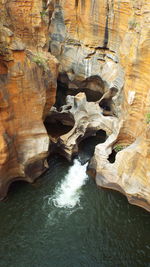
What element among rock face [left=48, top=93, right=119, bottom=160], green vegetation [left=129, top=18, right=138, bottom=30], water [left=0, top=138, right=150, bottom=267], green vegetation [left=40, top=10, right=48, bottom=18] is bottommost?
water [left=0, top=138, right=150, bottom=267]

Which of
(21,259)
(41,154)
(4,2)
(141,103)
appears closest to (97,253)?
(21,259)

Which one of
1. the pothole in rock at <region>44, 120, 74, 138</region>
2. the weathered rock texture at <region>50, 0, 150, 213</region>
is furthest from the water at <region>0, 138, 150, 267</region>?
the pothole in rock at <region>44, 120, 74, 138</region>

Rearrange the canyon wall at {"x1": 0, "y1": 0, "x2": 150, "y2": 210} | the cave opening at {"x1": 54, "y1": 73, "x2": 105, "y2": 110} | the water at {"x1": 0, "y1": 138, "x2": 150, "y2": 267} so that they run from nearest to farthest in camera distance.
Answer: the water at {"x1": 0, "y1": 138, "x2": 150, "y2": 267} → the canyon wall at {"x1": 0, "y1": 0, "x2": 150, "y2": 210} → the cave opening at {"x1": 54, "y1": 73, "x2": 105, "y2": 110}

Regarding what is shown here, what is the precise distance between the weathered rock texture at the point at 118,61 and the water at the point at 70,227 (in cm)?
106

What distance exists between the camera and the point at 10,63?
31.9ft

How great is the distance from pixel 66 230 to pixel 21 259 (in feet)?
7.28

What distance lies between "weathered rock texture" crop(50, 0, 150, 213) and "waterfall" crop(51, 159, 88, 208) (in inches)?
49.5

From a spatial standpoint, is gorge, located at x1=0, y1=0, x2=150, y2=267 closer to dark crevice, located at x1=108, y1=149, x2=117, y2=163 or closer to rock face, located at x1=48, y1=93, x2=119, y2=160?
rock face, located at x1=48, y1=93, x2=119, y2=160

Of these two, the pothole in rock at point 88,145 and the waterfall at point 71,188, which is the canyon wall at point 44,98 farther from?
the pothole in rock at point 88,145

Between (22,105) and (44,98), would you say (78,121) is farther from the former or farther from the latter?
(22,105)

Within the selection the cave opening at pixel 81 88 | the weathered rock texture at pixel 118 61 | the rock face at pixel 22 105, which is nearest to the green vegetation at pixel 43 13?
the weathered rock texture at pixel 118 61

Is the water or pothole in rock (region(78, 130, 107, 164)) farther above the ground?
pothole in rock (region(78, 130, 107, 164))

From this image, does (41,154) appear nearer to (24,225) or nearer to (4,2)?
(24,225)

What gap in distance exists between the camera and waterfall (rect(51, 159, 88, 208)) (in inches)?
454
